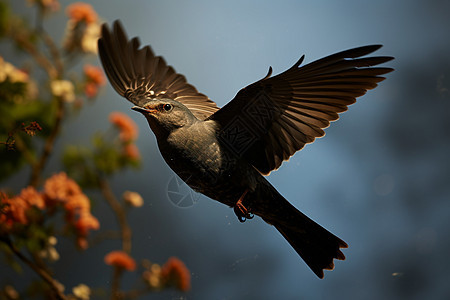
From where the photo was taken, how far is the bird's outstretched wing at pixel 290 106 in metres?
0.64

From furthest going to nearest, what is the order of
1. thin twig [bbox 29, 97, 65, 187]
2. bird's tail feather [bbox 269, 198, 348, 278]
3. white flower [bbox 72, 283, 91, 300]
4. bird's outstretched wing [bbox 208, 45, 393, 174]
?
thin twig [bbox 29, 97, 65, 187], white flower [bbox 72, 283, 91, 300], bird's tail feather [bbox 269, 198, 348, 278], bird's outstretched wing [bbox 208, 45, 393, 174]

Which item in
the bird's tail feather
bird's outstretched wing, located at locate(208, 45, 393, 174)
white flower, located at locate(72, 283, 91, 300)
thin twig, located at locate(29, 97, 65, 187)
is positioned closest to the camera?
bird's outstretched wing, located at locate(208, 45, 393, 174)

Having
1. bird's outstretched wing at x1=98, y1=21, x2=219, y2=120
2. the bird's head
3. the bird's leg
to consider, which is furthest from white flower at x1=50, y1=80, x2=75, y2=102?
the bird's leg

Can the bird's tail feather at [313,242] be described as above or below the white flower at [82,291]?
above

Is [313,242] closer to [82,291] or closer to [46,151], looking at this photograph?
[82,291]

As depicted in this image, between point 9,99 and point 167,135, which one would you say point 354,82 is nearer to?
point 167,135

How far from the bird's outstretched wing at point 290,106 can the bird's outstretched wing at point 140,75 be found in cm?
20

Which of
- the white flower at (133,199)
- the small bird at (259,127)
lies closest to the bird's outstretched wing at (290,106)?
the small bird at (259,127)

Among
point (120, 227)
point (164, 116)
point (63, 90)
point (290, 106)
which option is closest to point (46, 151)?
point (63, 90)

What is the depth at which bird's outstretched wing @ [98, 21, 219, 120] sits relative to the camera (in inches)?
32.5

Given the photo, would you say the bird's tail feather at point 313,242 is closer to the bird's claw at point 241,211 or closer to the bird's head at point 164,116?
the bird's claw at point 241,211

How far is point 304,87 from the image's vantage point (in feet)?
2.33

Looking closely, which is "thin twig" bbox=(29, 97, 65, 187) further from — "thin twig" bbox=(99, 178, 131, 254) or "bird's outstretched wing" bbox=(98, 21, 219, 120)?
"bird's outstretched wing" bbox=(98, 21, 219, 120)

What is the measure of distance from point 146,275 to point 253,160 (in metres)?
0.44
